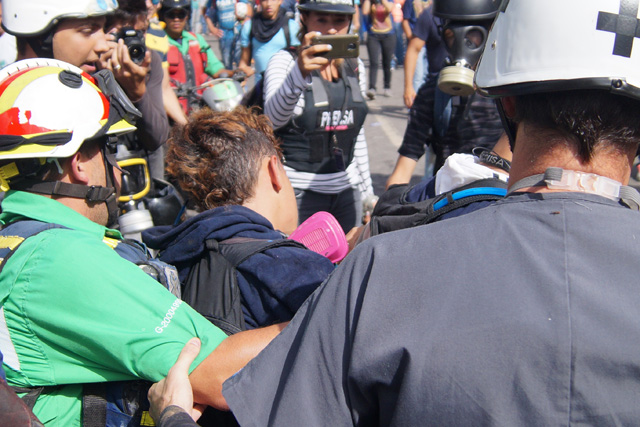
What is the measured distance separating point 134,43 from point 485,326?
2.82m

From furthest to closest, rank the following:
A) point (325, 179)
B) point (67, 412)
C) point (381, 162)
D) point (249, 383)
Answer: point (381, 162) < point (325, 179) < point (67, 412) < point (249, 383)

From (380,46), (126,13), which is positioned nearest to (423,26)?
(126,13)

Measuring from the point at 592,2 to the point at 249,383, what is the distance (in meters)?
0.97

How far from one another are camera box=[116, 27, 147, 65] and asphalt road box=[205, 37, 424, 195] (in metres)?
3.89

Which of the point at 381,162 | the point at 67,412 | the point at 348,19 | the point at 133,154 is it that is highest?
the point at 348,19

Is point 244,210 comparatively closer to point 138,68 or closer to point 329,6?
point 138,68

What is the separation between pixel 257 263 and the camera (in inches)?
74.0

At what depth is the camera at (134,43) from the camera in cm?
330

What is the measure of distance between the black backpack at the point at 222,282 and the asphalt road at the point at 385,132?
4947 mm

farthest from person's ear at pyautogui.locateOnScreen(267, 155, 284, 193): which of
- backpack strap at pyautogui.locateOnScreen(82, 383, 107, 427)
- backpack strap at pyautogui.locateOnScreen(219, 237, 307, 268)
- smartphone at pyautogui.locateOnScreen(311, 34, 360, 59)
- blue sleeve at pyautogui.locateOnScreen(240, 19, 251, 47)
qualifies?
blue sleeve at pyautogui.locateOnScreen(240, 19, 251, 47)

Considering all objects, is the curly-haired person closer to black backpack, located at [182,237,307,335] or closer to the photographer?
black backpack, located at [182,237,307,335]

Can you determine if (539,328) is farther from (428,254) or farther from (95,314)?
(95,314)

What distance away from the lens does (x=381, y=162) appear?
797 cm

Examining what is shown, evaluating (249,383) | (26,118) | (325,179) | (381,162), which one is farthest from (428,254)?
(381,162)
